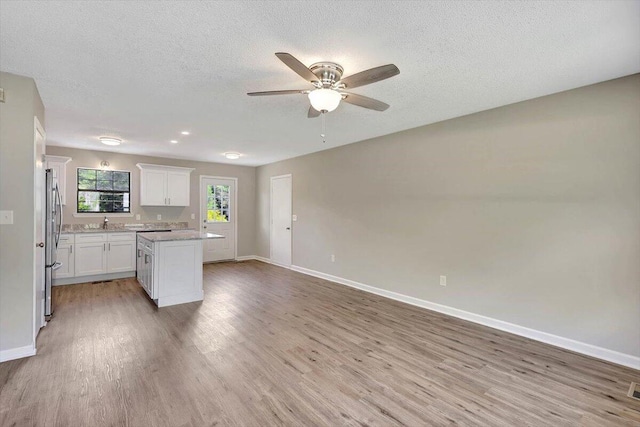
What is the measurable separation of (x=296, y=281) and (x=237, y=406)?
353 cm

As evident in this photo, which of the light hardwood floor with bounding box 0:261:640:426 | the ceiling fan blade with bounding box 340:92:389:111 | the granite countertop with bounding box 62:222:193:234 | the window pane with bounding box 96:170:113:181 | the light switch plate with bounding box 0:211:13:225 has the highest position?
the ceiling fan blade with bounding box 340:92:389:111

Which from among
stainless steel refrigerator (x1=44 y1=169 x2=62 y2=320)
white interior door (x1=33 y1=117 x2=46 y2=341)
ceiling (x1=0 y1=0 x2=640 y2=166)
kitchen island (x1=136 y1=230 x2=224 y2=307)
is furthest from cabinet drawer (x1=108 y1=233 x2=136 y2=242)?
ceiling (x1=0 y1=0 x2=640 y2=166)

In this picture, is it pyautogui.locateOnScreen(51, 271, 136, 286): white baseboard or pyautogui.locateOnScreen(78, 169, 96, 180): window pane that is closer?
pyautogui.locateOnScreen(51, 271, 136, 286): white baseboard

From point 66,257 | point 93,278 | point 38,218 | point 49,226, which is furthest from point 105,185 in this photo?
point 38,218

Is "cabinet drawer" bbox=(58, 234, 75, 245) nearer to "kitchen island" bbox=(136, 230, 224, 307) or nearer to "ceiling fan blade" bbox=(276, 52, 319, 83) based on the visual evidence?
"kitchen island" bbox=(136, 230, 224, 307)

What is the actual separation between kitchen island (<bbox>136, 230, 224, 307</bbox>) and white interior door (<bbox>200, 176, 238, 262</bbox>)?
2804 millimetres

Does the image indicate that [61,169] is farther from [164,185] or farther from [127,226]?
[164,185]

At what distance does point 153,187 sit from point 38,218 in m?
3.48

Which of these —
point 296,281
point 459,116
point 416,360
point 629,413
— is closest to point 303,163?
point 296,281

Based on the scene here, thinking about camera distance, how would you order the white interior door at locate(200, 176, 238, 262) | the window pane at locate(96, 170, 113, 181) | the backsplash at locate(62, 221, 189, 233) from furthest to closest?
the white interior door at locate(200, 176, 238, 262) → the window pane at locate(96, 170, 113, 181) → the backsplash at locate(62, 221, 189, 233)

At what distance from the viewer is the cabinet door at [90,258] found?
5305mm

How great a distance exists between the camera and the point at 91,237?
5410mm

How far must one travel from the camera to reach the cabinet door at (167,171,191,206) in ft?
21.5

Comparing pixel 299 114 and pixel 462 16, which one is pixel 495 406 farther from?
pixel 299 114
